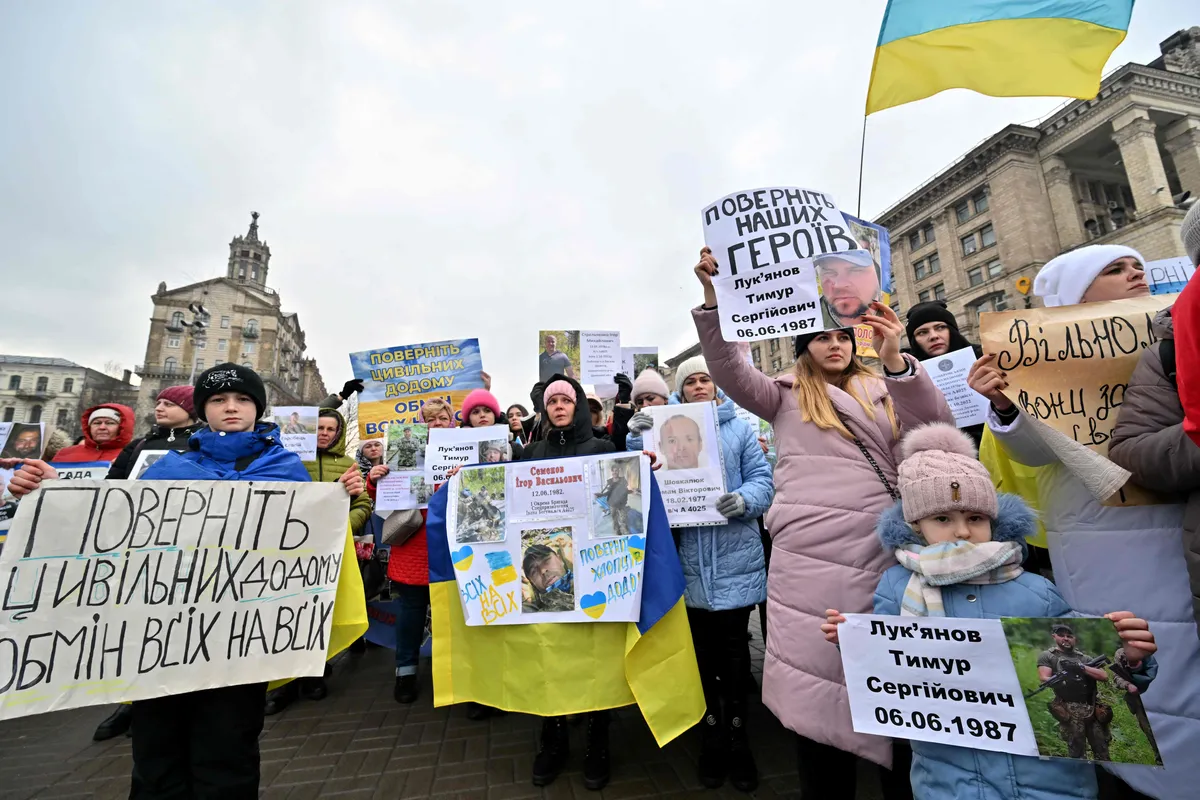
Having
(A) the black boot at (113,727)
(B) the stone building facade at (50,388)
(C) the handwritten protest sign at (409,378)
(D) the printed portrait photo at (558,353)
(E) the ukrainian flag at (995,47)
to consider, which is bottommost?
(A) the black boot at (113,727)

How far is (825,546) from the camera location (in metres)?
2.17

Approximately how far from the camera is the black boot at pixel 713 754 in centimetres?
279

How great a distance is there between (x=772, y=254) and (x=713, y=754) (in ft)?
8.73

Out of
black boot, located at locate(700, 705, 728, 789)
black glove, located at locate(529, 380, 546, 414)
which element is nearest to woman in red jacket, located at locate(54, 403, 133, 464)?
black glove, located at locate(529, 380, 546, 414)

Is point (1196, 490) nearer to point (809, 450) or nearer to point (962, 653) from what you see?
point (962, 653)

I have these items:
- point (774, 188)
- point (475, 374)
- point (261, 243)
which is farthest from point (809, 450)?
point (261, 243)

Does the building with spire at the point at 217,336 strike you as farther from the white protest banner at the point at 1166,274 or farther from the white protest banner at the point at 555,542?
the white protest banner at the point at 1166,274

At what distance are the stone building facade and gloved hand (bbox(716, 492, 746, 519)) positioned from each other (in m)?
80.5

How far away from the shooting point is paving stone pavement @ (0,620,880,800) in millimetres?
2859

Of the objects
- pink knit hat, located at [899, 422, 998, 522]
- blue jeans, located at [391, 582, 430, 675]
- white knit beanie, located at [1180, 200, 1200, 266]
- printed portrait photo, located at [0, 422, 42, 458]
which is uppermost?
white knit beanie, located at [1180, 200, 1200, 266]

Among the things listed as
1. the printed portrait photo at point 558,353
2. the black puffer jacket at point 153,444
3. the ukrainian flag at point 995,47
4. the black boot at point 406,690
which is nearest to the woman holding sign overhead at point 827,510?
the ukrainian flag at point 995,47

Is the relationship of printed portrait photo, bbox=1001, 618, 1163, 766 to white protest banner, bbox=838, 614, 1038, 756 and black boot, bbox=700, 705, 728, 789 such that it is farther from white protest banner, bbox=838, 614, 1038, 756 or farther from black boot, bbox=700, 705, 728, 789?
black boot, bbox=700, 705, 728, 789

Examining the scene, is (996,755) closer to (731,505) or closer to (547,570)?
(731,505)

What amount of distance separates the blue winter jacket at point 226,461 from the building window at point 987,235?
1843 inches
